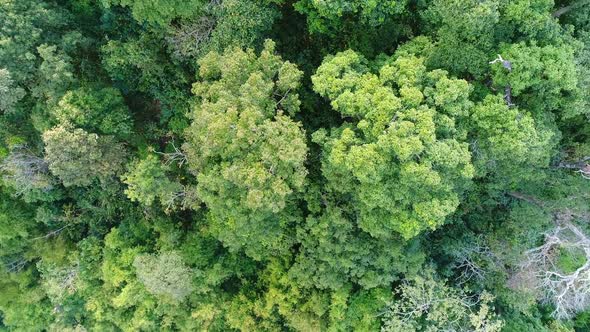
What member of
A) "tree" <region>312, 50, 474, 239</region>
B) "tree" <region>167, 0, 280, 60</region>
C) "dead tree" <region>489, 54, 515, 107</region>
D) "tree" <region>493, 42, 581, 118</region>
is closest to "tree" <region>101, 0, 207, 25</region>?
"tree" <region>167, 0, 280, 60</region>

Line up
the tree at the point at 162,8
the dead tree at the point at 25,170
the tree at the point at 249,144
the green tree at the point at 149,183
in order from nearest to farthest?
the tree at the point at 249,144 → the tree at the point at 162,8 → the green tree at the point at 149,183 → the dead tree at the point at 25,170

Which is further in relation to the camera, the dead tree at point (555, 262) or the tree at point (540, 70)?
the dead tree at point (555, 262)

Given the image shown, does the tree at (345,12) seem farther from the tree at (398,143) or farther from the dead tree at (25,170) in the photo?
the dead tree at (25,170)

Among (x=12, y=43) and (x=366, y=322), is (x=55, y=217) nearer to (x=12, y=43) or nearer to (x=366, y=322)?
(x=12, y=43)

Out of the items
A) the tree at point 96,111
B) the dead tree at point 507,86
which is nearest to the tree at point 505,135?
the dead tree at point 507,86

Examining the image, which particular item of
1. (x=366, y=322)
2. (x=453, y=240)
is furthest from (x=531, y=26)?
(x=366, y=322)

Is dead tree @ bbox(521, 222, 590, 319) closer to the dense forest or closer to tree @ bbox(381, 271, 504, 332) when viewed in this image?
the dense forest

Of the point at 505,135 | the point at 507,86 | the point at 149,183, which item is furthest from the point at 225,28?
the point at 505,135
